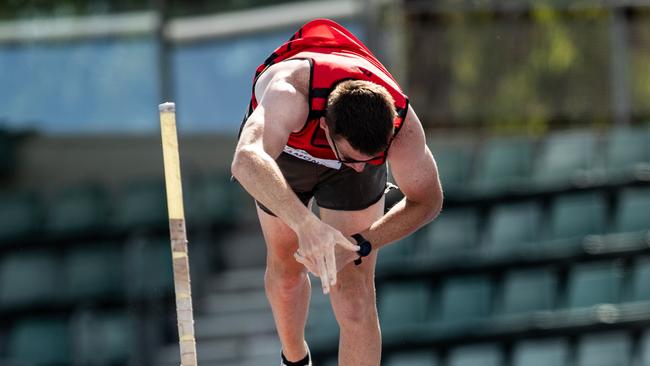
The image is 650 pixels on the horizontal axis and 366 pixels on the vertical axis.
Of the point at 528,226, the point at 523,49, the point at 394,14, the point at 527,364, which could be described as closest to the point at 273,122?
the point at 527,364

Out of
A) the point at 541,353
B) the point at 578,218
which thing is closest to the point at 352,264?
the point at 541,353

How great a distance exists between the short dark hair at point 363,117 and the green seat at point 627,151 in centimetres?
780

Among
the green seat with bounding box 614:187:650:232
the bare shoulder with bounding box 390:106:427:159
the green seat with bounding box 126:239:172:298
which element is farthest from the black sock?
the green seat with bounding box 614:187:650:232

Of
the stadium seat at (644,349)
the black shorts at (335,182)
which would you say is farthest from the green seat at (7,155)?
the black shorts at (335,182)

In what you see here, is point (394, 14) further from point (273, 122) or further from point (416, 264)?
point (273, 122)

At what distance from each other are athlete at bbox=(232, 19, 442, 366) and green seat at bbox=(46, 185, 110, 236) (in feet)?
19.9

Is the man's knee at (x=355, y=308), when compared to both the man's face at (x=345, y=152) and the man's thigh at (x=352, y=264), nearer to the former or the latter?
the man's thigh at (x=352, y=264)

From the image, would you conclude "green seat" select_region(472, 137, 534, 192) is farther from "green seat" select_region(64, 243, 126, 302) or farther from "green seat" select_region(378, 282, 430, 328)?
"green seat" select_region(64, 243, 126, 302)

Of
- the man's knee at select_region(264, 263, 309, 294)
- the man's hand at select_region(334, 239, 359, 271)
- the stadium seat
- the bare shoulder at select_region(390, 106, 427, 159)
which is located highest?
the bare shoulder at select_region(390, 106, 427, 159)

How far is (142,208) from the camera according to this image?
11594 mm

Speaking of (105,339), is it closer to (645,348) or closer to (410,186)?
(645,348)

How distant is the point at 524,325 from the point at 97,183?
14.8 ft

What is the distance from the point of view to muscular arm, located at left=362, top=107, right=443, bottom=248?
5004 mm

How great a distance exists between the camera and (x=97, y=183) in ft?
40.5
